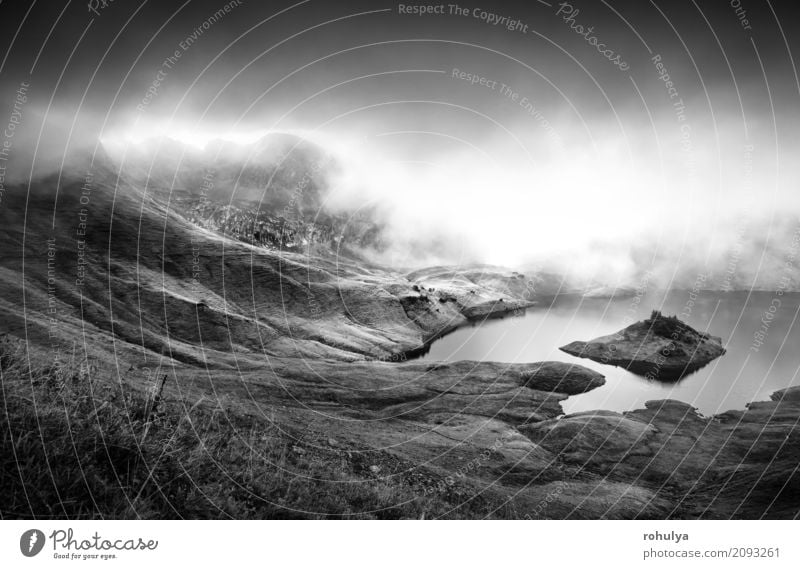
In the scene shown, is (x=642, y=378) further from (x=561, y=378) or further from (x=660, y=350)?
(x=561, y=378)

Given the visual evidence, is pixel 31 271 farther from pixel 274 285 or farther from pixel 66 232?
pixel 274 285

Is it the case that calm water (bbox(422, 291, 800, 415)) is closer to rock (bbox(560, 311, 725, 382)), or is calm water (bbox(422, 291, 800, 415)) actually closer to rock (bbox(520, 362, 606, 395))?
rock (bbox(520, 362, 606, 395))

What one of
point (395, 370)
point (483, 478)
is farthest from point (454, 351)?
point (483, 478)

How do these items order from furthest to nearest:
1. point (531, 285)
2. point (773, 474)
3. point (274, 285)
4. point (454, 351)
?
1. point (531, 285)
2. point (454, 351)
3. point (274, 285)
4. point (773, 474)

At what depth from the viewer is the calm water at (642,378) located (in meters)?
45.5

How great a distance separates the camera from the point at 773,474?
14547 mm

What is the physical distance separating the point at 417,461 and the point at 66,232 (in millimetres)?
61790

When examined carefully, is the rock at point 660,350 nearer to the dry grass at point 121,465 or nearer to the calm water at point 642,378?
the calm water at point 642,378
